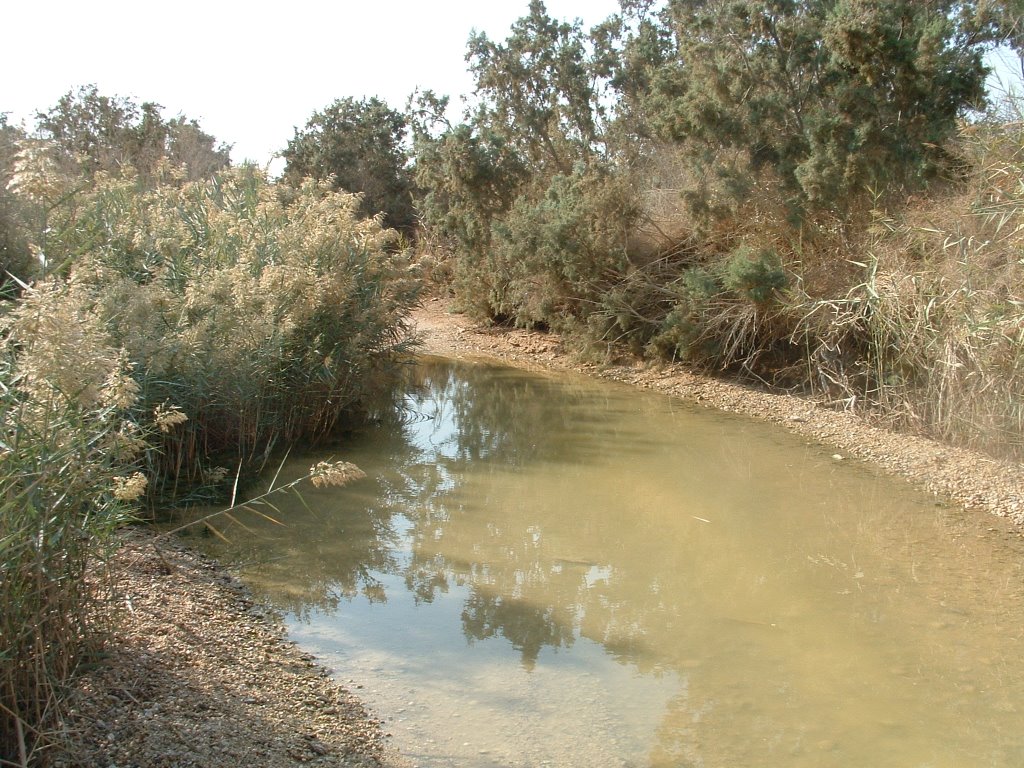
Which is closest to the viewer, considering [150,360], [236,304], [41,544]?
[41,544]

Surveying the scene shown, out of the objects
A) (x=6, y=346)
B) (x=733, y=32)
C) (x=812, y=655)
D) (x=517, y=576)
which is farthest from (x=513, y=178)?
(x=6, y=346)

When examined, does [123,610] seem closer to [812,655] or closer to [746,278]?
[812,655]

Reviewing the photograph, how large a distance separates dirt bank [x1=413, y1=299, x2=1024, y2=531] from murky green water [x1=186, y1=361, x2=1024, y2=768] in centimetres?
38

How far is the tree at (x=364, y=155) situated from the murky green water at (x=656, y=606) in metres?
17.0

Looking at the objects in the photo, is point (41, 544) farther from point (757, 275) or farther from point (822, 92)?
point (822, 92)

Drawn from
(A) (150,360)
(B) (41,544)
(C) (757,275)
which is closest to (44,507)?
(B) (41,544)

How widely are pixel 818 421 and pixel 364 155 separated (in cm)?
1911

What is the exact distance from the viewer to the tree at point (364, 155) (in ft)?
86.3

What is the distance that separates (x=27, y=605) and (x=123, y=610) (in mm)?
1175

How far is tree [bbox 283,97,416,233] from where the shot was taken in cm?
2630

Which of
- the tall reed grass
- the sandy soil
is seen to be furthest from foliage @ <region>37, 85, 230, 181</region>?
the sandy soil

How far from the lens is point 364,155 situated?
26.7 meters

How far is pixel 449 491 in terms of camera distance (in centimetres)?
901

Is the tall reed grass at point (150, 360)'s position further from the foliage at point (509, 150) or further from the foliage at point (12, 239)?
the foliage at point (509, 150)
